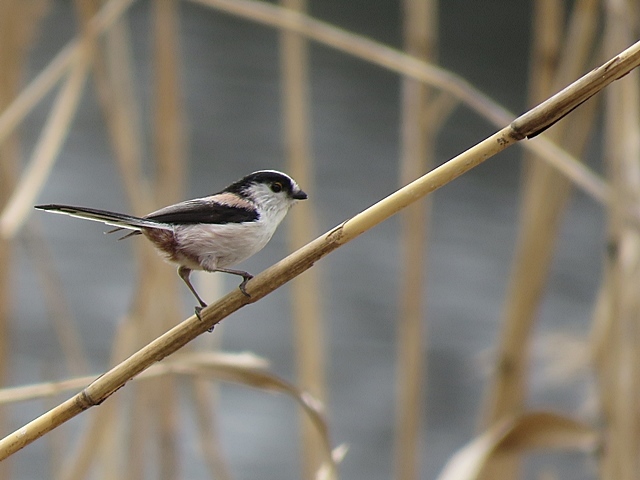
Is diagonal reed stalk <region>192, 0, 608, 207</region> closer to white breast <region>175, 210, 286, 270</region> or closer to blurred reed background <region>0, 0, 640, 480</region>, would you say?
blurred reed background <region>0, 0, 640, 480</region>

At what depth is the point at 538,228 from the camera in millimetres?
1397

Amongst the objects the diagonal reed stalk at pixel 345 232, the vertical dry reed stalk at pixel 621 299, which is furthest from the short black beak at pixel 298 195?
the vertical dry reed stalk at pixel 621 299

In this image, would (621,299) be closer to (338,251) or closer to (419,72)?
(419,72)

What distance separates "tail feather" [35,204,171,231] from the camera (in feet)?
2.20

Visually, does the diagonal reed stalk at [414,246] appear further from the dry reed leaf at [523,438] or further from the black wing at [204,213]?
the black wing at [204,213]

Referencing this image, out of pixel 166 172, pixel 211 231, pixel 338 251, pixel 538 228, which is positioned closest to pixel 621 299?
pixel 538 228

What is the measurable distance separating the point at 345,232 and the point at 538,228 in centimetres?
79

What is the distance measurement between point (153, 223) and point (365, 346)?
9.29ft

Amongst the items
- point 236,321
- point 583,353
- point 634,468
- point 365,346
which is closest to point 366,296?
point 365,346

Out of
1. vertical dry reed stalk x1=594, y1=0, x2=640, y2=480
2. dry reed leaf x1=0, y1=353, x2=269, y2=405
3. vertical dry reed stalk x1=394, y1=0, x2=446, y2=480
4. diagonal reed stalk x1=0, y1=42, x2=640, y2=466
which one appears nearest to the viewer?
diagonal reed stalk x1=0, y1=42, x2=640, y2=466

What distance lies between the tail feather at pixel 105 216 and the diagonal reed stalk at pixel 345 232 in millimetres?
122

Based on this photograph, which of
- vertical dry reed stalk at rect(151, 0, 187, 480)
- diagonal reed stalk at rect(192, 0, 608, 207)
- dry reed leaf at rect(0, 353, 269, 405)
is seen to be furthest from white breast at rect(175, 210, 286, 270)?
vertical dry reed stalk at rect(151, 0, 187, 480)

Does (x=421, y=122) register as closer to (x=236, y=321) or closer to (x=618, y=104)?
(x=618, y=104)

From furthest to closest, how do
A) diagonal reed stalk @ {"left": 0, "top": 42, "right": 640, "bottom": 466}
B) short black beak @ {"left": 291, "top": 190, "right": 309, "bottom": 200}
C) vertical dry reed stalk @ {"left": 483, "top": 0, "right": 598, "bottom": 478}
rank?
vertical dry reed stalk @ {"left": 483, "top": 0, "right": 598, "bottom": 478}
short black beak @ {"left": 291, "top": 190, "right": 309, "bottom": 200}
diagonal reed stalk @ {"left": 0, "top": 42, "right": 640, "bottom": 466}
